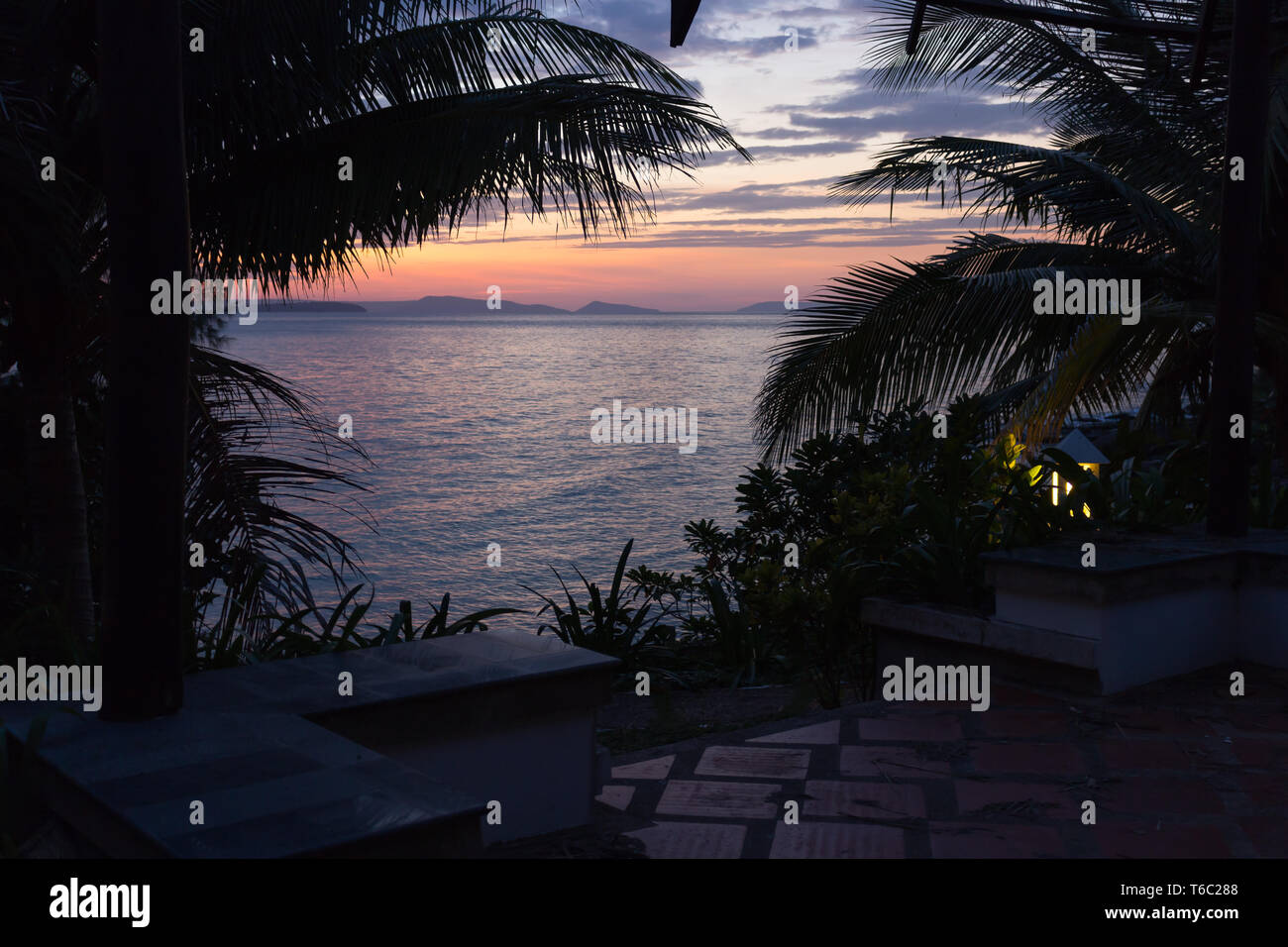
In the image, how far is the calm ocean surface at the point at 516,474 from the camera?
58.0ft

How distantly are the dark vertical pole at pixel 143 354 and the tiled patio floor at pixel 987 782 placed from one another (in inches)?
56.8

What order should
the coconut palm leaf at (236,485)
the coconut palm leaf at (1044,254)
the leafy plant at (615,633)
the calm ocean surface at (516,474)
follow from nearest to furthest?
the coconut palm leaf at (236,485)
the leafy plant at (615,633)
the coconut palm leaf at (1044,254)
the calm ocean surface at (516,474)

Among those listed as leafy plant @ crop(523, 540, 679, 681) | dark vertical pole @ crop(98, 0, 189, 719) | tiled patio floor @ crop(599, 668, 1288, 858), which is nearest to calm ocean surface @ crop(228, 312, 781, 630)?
→ leafy plant @ crop(523, 540, 679, 681)

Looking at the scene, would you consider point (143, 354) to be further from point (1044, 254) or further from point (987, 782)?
point (1044, 254)

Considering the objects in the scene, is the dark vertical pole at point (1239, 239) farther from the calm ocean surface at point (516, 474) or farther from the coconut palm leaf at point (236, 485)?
the calm ocean surface at point (516, 474)

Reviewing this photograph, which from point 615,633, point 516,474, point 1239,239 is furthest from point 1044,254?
point 516,474

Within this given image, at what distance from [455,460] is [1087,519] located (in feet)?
87.0

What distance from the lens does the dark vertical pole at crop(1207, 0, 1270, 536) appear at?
192 inches

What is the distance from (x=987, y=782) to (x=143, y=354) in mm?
2818

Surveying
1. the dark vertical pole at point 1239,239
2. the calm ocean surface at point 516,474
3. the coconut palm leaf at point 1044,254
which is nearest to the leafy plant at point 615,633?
the coconut palm leaf at point 1044,254

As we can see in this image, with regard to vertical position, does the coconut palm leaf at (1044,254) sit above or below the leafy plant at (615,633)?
above

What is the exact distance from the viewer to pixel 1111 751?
383cm

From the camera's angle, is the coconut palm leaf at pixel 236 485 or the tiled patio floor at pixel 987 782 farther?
the coconut palm leaf at pixel 236 485

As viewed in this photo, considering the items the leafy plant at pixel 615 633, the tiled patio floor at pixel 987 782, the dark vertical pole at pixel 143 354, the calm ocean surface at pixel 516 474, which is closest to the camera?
the dark vertical pole at pixel 143 354
